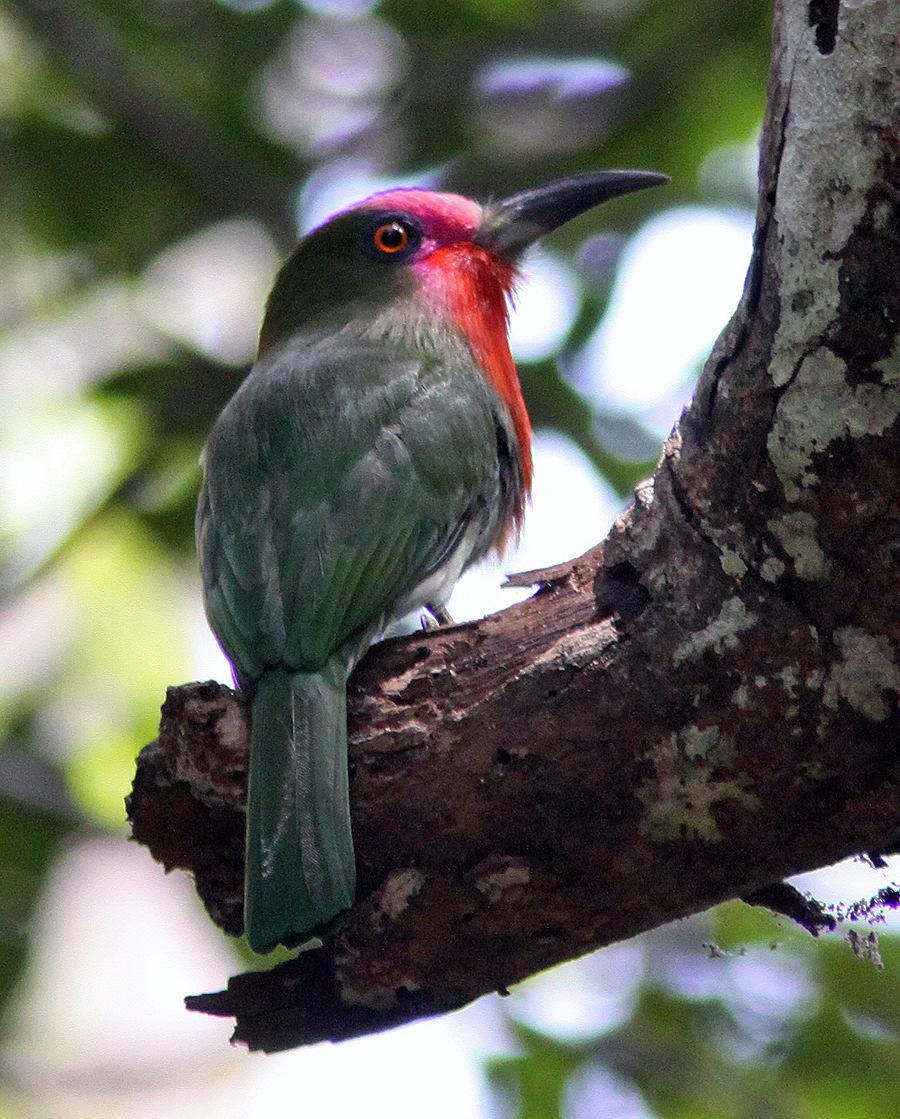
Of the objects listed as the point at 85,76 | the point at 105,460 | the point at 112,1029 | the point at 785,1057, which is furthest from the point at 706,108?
the point at 112,1029

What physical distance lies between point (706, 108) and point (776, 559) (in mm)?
3830

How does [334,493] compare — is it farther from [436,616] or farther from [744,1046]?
[744,1046]

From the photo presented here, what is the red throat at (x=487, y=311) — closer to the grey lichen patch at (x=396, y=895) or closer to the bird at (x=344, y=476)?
the bird at (x=344, y=476)

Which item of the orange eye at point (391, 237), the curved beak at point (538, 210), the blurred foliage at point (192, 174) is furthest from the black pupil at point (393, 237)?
the blurred foliage at point (192, 174)

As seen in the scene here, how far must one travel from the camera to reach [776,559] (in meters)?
2.74

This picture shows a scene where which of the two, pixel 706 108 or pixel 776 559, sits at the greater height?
pixel 706 108

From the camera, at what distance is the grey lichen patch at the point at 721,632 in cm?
279

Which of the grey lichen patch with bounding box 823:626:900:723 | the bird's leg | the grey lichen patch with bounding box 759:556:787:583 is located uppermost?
the bird's leg

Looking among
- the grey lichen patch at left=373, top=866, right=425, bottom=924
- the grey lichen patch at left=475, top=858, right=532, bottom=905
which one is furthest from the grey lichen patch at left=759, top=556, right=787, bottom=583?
the grey lichen patch at left=373, top=866, right=425, bottom=924

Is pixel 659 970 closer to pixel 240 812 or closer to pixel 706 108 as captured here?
pixel 240 812

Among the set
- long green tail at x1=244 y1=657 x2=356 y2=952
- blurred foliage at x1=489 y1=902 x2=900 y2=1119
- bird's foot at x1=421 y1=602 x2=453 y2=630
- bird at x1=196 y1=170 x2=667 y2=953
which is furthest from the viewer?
blurred foliage at x1=489 y1=902 x2=900 y2=1119

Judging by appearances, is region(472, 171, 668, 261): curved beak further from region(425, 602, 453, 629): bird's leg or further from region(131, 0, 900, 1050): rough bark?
region(131, 0, 900, 1050): rough bark

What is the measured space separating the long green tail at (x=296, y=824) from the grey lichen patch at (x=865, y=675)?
907mm

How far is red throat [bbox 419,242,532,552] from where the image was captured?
4.38m
